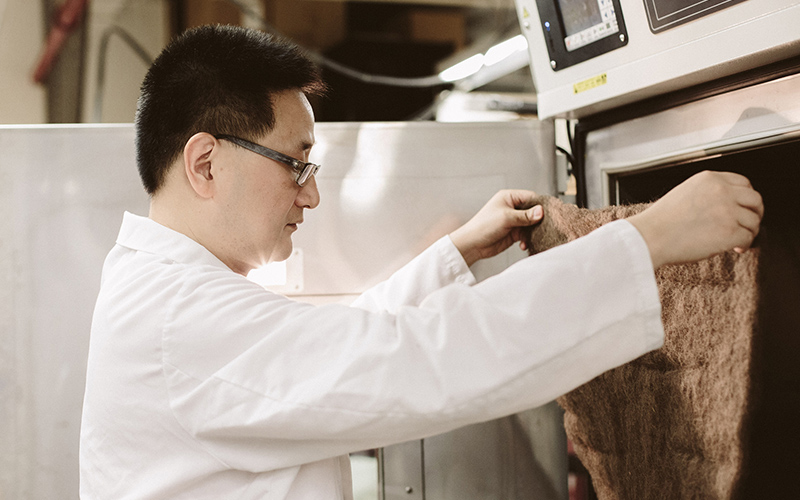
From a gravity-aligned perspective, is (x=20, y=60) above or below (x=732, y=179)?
above

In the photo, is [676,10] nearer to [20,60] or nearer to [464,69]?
[20,60]

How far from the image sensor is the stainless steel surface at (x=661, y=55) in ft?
2.57

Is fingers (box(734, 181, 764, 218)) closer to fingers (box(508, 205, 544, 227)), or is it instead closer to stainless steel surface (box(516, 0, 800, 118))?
stainless steel surface (box(516, 0, 800, 118))

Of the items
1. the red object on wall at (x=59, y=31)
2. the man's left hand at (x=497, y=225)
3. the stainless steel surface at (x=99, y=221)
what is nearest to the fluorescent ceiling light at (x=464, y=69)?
the red object on wall at (x=59, y=31)

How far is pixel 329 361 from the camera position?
0.71 metres

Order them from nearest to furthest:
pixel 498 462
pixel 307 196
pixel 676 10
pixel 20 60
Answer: pixel 676 10
pixel 307 196
pixel 498 462
pixel 20 60

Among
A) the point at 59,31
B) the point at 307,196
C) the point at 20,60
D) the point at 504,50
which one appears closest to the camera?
the point at 307,196

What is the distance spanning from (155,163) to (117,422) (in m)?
0.39

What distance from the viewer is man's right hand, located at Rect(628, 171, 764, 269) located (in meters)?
0.72

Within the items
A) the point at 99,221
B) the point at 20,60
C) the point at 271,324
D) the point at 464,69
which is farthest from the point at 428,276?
the point at 464,69

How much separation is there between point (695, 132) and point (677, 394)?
407mm

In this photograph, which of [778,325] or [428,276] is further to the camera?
[428,276]

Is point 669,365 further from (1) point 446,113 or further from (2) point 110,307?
(1) point 446,113

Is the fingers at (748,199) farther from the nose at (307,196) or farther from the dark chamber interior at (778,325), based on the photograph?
the nose at (307,196)
